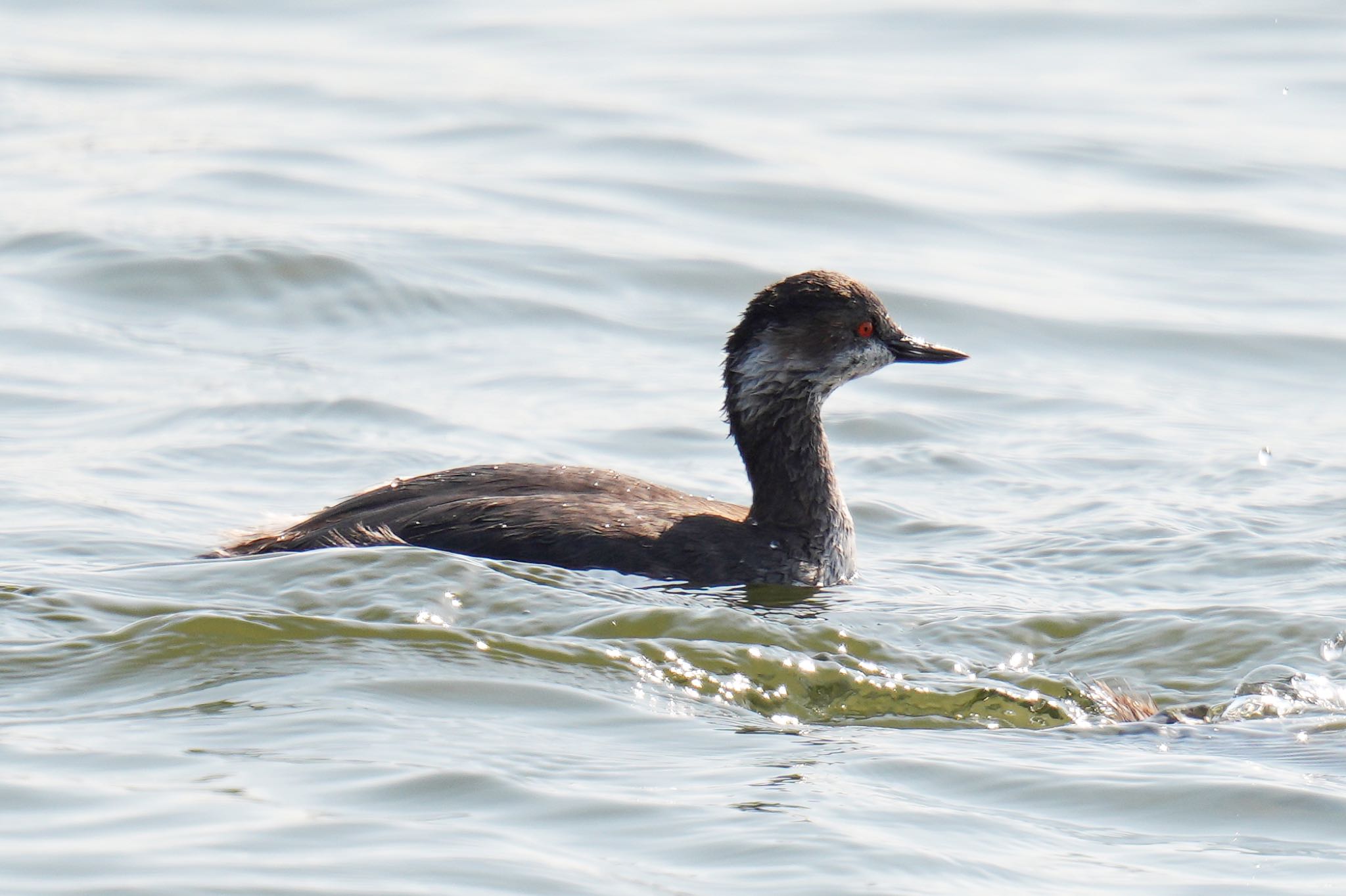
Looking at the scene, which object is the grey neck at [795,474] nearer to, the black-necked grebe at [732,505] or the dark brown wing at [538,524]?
the black-necked grebe at [732,505]

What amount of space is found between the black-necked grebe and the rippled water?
0.22 meters

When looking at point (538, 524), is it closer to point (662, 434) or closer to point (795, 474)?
point (795, 474)

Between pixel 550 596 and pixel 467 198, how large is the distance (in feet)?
27.6

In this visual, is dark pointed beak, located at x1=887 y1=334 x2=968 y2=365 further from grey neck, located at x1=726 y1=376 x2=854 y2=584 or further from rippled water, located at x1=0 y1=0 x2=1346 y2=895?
rippled water, located at x1=0 y1=0 x2=1346 y2=895

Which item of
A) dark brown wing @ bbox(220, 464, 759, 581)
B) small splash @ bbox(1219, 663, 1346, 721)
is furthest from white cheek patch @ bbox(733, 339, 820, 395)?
small splash @ bbox(1219, 663, 1346, 721)

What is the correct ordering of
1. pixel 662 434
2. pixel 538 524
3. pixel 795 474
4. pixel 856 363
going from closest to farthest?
pixel 538 524 → pixel 795 474 → pixel 856 363 → pixel 662 434

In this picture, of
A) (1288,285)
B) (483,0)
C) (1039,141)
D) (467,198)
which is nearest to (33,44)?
(483,0)

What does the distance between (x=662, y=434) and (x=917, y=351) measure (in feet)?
7.97

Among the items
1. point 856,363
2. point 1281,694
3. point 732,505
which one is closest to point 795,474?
point 732,505

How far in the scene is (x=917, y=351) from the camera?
9062 mm

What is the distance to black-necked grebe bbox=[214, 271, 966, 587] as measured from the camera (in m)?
7.92

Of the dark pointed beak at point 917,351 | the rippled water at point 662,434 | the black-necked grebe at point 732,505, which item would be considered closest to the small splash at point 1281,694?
the rippled water at point 662,434

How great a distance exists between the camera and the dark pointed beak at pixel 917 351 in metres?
9.00

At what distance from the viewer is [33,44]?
1920 cm
